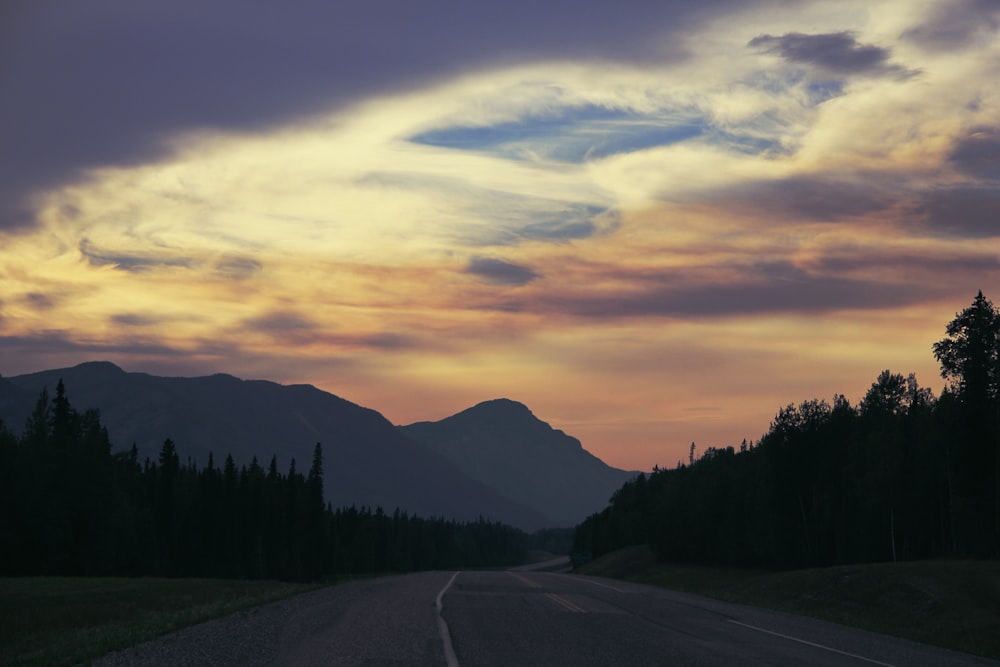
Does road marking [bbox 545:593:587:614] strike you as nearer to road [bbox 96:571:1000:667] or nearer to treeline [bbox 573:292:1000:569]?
road [bbox 96:571:1000:667]

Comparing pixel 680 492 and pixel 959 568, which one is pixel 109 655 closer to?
pixel 959 568

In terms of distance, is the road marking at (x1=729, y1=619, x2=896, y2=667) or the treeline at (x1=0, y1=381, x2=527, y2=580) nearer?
the road marking at (x1=729, y1=619, x2=896, y2=667)

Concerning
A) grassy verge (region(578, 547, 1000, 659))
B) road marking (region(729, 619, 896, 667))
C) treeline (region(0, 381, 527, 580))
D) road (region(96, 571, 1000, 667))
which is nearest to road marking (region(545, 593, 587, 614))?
road (region(96, 571, 1000, 667))

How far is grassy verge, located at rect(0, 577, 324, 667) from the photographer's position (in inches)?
930

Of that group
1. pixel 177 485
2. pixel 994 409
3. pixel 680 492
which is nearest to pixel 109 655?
pixel 994 409

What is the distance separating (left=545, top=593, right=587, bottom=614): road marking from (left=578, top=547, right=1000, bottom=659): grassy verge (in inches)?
377

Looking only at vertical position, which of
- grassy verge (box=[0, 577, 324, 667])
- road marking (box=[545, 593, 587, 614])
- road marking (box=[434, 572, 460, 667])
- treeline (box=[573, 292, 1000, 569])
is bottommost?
grassy verge (box=[0, 577, 324, 667])

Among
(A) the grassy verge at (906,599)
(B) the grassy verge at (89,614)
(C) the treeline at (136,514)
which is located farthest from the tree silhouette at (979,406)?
(C) the treeline at (136,514)

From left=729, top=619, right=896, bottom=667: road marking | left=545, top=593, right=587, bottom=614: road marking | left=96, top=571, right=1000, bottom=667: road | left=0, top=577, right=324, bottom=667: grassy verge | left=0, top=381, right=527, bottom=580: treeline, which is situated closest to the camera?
left=96, top=571, right=1000, bottom=667: road

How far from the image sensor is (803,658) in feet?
68.8

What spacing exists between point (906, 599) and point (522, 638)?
23619 mm

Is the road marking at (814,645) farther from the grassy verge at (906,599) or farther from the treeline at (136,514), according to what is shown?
the treeline at (136,514)

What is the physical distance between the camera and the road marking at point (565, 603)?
33153 mm

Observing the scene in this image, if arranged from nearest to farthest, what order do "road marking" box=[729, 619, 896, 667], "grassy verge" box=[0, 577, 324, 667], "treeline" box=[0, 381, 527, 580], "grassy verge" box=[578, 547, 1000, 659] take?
1. "road marking" box=[729, 619, 896, 667]
2. "grassy verge" box=[0, 577, 324, 667]
3. "grassy verge" box=[578, 547, 1000, 659]
4. "treeline" box=[0, 381, 527, 580]
